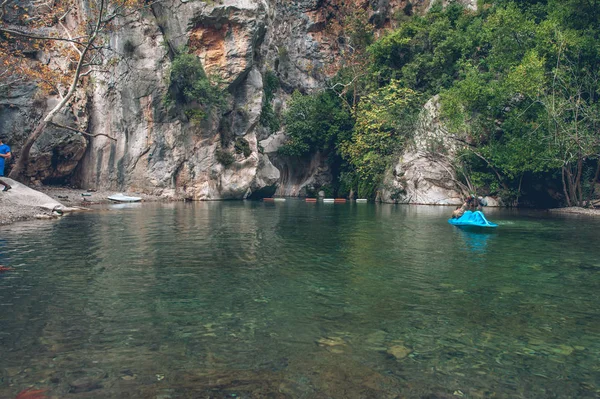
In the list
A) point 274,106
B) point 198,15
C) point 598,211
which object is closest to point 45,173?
point 198,15

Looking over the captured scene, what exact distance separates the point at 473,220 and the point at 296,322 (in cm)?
1310

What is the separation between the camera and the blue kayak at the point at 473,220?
16.7m

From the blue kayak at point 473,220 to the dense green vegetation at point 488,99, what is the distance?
12.8m

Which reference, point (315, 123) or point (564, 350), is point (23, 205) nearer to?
point (564, 350)

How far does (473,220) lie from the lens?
17031mm

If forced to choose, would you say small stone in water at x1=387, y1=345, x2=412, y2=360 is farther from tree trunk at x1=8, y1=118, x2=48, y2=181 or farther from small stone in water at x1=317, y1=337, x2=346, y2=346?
tree trunk at x1=8, y1=118, x2=48, y2=181

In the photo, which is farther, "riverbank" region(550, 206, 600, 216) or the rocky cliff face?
the rocky cliff face

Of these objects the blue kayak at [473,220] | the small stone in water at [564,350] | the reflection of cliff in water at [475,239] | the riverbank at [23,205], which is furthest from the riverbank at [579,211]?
the riverbank at [23,205]

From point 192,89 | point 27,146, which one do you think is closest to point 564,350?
point 27,146

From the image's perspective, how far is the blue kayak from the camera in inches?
658

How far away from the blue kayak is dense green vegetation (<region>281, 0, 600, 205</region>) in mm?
12832

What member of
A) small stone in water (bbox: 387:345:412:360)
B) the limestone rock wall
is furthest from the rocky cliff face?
small stone in water (bbox: 387:345:412:360)

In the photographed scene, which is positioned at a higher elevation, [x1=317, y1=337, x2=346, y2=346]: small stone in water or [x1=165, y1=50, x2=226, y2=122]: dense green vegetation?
[x1=165, y1=50, x2=226, y2=122]: dense green vegetation

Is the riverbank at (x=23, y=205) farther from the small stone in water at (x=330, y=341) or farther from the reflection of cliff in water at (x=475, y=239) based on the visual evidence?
the reflection of cliff in water at (x=475, y=239)
